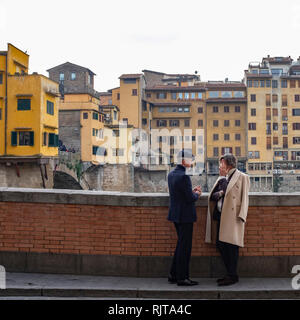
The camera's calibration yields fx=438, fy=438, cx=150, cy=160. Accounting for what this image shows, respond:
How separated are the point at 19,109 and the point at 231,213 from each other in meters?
31.3

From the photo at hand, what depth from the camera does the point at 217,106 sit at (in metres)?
70.8

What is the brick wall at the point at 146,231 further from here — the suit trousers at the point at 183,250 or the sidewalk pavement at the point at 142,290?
the sidewalk pavement at the point at 142,290

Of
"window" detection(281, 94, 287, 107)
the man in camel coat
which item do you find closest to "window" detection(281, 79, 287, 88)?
"window" detection(281, 94, 287, 107)

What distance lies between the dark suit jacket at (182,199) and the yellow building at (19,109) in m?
29.8

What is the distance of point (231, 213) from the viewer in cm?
561

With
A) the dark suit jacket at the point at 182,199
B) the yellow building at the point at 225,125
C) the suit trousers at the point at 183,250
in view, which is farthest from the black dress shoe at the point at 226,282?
the yellow building at the point at 225,125

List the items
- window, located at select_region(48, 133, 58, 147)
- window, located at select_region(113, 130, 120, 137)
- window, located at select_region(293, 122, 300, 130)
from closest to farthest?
window, located at select_region(48, 133, 58, 147), window, located at select_region(113, 130, 120, 137), window, located at select_region(293, 122, 300, 130)

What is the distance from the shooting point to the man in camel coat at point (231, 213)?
559 centimetres

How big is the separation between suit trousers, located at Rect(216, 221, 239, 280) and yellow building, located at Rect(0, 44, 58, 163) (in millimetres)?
29937

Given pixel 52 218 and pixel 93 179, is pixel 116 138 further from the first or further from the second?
pixel 52 218

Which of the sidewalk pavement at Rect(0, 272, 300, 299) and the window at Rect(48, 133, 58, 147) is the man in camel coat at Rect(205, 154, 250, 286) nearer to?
the sidewalk pavement at Rect(0, 272, 300, 299)

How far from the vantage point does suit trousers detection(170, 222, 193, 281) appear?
5.57 metres
